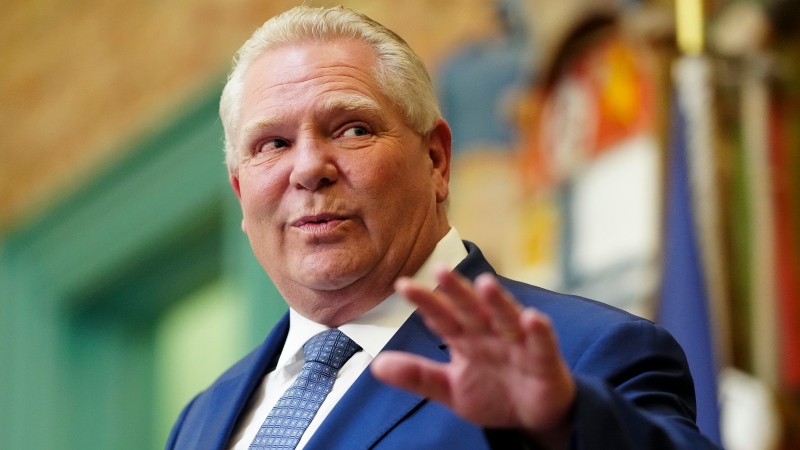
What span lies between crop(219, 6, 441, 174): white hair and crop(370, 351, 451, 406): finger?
1211 mm

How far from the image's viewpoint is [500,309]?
1735 millimetres

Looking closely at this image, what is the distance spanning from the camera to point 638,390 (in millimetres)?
2201

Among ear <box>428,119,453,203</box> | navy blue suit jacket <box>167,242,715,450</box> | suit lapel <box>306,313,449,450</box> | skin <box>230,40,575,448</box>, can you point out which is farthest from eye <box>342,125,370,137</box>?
suit lapel <box>306,313,449,450</box>

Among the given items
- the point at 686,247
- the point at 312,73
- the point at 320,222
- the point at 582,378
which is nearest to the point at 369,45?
the point at 312,73

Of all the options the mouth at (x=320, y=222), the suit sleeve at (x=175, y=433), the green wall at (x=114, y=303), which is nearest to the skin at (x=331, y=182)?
the mouth at (x=320, y=222)

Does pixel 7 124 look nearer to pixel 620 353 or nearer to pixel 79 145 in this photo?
pixel 79 145

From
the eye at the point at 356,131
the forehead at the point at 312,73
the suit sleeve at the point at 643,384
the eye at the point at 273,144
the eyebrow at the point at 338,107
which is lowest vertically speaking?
the suit sleeve at the point at 643,384

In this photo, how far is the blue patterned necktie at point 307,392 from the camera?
2553 millimetres

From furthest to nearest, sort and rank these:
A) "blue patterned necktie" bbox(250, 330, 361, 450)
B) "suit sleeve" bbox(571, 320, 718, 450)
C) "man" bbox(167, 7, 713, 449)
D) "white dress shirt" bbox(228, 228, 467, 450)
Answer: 1. "white dress shirt" bbox(228, 228, 467, 450)
2. "blue patterned necktie" bbox(250, 330, 361, 450)
3. "man" bbox(167, 7, 713, 449)
4. "suit sleeve" bbox(571, 320, 718, 450)

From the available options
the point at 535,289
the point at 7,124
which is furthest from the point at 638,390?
the point at 7,124

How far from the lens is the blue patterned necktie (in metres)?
2.55

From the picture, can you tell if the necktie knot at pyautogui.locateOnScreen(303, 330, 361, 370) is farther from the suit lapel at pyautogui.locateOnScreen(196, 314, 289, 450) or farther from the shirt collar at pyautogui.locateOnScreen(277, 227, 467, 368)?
the suit lapel at pyautogui.locateOnScreen(196, 314, 289, 450)

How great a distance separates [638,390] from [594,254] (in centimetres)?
276

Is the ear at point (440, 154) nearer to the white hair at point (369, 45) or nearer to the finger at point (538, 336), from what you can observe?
the white hair at point (369, 45)
